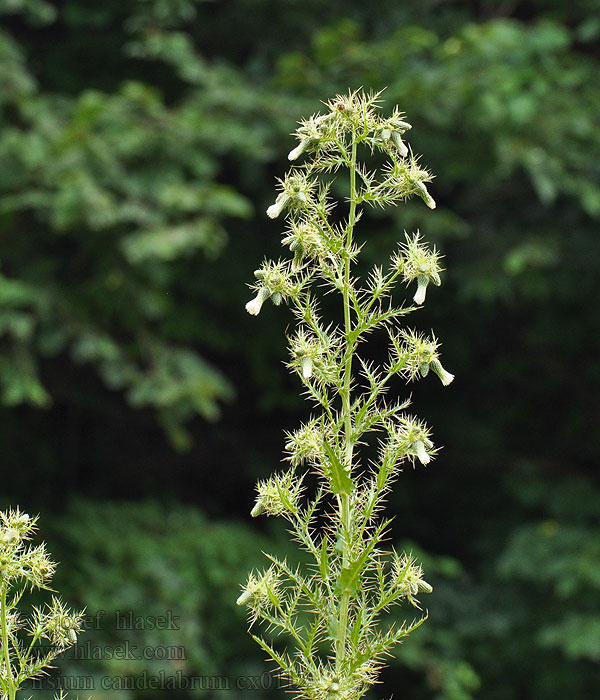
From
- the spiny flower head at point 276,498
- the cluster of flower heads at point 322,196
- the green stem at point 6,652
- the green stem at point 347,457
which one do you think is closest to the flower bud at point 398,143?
the cluster of flower heads at point 322,196

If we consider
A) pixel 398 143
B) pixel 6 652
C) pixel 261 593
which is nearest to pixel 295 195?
pixel 398 143

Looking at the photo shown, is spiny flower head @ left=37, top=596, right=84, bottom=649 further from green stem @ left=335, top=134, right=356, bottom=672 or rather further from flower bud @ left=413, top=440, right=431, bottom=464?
flower bud @ left=413, top=440, right=431, bottom=464

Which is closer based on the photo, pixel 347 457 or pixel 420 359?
pixel 347 457

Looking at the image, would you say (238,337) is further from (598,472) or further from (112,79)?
(598,472)

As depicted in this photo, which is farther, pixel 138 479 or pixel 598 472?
pixel 138 479

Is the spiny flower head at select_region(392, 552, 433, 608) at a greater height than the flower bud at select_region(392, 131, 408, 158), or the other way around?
the flower bud at select_region(392, 131, 408, 158)

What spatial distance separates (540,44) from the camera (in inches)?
275

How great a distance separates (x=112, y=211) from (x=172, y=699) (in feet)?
13.5

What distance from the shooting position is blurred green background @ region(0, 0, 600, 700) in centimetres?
655

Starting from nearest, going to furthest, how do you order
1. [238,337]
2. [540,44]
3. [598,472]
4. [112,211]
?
[112,211], [540,44], [238,337], [598,472]

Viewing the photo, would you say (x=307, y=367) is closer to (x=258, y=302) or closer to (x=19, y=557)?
(x=258, y=302)

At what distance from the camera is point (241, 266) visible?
27.8ft

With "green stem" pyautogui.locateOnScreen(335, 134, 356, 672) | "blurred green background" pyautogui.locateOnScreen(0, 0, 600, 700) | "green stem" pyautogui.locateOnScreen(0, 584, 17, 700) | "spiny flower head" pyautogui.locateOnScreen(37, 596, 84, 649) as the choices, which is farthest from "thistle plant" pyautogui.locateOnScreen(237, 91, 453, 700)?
"blurred green background" pyautogui.locateOnScreen(0, 0, 600, 700)

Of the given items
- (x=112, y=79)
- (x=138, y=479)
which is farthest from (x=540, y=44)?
(x=138, y=479)
